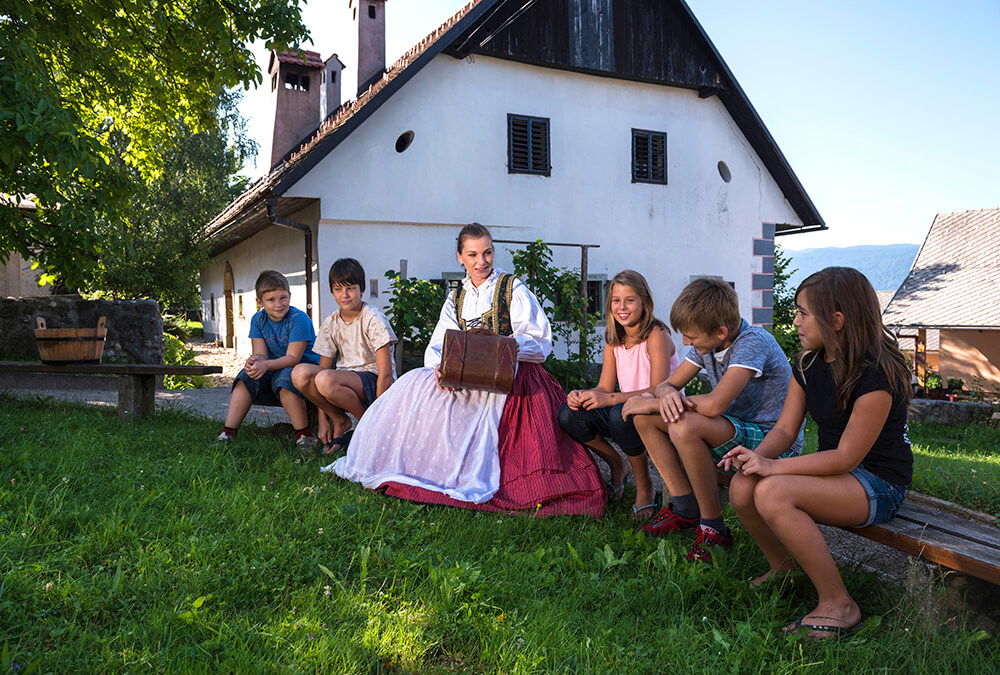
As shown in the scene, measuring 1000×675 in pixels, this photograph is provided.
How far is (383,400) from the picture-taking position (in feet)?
14.3

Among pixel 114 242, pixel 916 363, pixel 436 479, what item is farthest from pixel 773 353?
pixel 916 363

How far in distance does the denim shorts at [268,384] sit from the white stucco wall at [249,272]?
5.17 metres

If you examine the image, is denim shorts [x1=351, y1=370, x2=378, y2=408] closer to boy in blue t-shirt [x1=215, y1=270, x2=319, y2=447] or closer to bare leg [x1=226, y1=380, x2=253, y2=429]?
boy in blue t-shirt [x1=215, y1=270, x2=319, y2=447]

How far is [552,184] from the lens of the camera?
1173cm

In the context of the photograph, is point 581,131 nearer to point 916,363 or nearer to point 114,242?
point 114,242

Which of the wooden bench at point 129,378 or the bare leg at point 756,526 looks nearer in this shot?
the bare leg at point 756,526

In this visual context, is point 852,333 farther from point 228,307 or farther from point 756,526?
point 228,307

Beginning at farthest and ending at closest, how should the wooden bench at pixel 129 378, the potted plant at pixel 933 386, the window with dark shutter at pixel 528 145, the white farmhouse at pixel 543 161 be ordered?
1. the potted plant at pixel 933 386
2. the window with dark shutter at pixel 528 145
3. the white farmhouse at pixel 543 161
4. the wooden bench at pixel 129 378

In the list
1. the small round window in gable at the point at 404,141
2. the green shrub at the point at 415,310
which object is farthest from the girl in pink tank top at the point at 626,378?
the small round window in gable at the point at 404,141

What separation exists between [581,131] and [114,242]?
7.08m

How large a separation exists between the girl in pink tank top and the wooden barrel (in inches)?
157

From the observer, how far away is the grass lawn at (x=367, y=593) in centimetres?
223

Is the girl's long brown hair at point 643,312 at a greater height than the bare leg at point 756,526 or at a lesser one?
greater

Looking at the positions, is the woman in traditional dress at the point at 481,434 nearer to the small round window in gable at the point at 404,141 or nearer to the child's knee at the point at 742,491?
the child's knee at the point at 742,491
